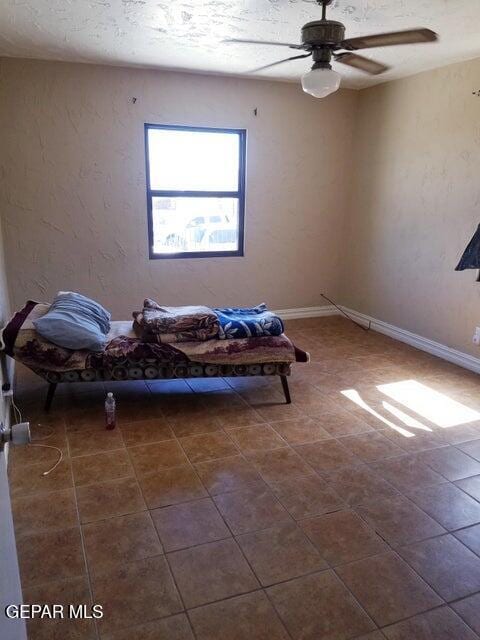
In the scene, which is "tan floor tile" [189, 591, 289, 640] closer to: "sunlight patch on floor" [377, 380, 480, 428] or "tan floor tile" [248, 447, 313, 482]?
"tan floor tile" [248, 447, 313, 482]

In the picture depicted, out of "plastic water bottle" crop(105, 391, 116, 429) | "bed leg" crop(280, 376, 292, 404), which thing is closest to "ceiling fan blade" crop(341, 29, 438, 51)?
"bed leg" crop(280, 376, 292, 404)

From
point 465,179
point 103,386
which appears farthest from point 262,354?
point 465,179

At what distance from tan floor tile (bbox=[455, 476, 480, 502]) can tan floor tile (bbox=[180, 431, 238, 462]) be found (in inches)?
44.4

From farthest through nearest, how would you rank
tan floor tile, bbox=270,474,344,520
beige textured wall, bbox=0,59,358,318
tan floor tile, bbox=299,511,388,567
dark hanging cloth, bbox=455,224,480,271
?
beige textured wall, bbox=0,59,358,318, dark hanging cloth, bbox=455,224,480,271, tan floor tile, bbox=270,474,344,520, tan floor tile, bbox=299,511,388,567

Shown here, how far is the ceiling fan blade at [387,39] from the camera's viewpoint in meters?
2.23

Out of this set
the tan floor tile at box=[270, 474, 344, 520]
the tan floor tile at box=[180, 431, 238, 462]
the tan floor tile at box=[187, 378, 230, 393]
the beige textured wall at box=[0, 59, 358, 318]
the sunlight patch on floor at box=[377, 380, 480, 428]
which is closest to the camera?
the tan floor tile at box=[270, 474, 344, 520]

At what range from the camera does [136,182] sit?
424 centimetres

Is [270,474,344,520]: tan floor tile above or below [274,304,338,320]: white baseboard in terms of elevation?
below

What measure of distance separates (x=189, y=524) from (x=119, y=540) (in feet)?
0.94

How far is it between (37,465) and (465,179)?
3.63m

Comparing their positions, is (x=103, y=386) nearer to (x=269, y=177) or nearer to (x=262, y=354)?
(x=262, y=354)

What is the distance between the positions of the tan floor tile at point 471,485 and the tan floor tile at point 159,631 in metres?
1.44

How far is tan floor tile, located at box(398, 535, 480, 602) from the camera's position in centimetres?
165

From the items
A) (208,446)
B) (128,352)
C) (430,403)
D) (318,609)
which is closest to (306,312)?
(430,403)
